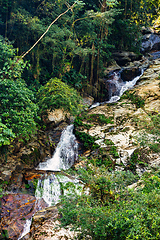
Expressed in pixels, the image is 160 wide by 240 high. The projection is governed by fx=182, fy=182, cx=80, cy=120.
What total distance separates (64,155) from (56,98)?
2.73m

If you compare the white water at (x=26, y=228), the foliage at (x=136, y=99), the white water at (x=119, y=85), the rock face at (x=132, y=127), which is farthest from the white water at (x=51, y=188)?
the white water at (x=119, y=85)

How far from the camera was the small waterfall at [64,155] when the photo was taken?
7.35 meters

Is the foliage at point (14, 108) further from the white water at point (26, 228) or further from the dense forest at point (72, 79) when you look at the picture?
the white water at point (26, 228)

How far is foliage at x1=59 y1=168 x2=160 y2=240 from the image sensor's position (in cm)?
229

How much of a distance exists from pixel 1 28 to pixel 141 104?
8.78 m

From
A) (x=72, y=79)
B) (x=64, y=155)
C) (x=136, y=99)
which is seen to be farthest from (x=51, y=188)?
(x=72, y=79)

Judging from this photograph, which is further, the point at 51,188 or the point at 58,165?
the point at 58,165

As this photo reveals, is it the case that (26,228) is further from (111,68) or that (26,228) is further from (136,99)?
(111,68)

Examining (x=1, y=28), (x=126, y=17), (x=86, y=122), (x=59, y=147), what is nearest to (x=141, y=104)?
(x=86, y=122)

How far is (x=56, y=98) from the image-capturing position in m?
8.71

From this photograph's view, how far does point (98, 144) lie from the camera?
7812 millimetres

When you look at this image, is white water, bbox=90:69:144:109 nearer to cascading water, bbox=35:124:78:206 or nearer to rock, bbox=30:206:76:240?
cascading water, bbox=35:124:78:206

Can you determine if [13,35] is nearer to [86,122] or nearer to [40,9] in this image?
[40,9]

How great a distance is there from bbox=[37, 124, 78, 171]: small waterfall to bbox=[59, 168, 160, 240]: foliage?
411cm
